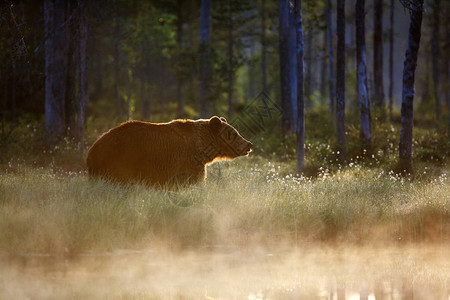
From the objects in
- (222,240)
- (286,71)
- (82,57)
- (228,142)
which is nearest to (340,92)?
(228,142)

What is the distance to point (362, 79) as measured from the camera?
1667 cm

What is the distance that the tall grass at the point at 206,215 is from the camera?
725 cm

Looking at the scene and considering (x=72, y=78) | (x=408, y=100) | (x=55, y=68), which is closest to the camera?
(x=408, y=100)

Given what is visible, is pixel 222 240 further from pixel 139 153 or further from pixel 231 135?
pixel 231 135

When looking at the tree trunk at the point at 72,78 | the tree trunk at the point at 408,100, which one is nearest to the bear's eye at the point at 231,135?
the tree trunk at the point at 408,100

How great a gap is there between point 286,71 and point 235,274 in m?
16.8

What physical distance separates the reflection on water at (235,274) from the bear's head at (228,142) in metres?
3.12

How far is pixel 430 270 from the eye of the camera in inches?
263

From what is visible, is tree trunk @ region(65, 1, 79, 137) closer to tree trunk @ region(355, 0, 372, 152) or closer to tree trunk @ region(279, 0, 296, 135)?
tree trunk @ region(355, 0, 372, 152)

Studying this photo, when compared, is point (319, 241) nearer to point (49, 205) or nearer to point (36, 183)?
point (49, 205)

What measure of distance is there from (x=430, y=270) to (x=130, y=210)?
4.42m

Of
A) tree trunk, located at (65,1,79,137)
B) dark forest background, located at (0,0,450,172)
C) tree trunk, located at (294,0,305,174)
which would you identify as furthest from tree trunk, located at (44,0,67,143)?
tree trunk, located at (294,0,305,174)

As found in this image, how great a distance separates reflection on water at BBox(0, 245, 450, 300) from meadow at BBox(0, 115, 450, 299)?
21 millimetres

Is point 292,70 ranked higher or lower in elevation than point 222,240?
higher
